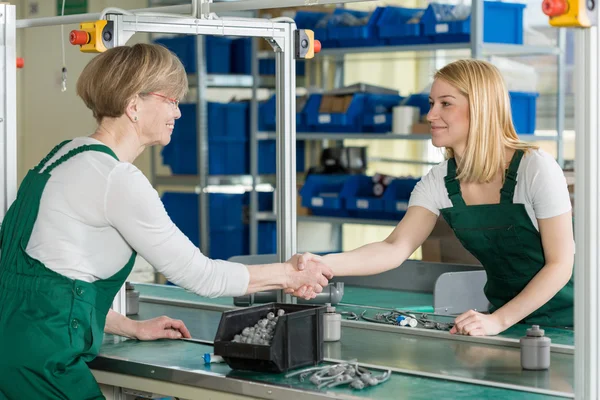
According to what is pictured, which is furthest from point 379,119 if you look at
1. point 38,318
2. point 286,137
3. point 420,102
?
point 38,318

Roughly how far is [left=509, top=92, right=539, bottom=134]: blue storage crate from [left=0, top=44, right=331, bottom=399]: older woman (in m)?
3.87

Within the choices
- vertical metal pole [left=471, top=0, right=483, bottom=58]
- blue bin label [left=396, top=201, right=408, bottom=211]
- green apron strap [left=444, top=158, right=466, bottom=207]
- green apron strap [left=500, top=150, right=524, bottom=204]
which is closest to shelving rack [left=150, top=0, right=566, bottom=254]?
blue bin label [left=396, top=201, right=408, bottom=211]

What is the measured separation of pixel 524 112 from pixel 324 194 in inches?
59.6

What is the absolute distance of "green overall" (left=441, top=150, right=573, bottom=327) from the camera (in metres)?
2.73

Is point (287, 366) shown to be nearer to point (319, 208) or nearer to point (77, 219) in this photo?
point (77, 219)

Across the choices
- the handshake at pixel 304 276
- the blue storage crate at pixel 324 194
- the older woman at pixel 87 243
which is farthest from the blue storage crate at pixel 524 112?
the older woman at pixel 87 243

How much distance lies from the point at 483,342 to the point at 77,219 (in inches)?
45.4

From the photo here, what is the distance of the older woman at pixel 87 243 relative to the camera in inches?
86.8

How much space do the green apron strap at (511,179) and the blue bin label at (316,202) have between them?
384 cm

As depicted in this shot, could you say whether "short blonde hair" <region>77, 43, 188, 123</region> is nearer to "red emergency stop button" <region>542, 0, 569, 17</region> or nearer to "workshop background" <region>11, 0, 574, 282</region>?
"red emergency stop button" <region>542, 0, 569, 17</region>

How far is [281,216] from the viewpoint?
306 centimetres

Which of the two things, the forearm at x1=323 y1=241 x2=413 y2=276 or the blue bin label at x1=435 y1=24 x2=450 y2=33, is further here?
the blue bin label at x1=435 y1=24 x2=450 y2=33

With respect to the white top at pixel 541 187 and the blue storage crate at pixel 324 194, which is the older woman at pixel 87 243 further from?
the blue storage crate at pixel 324 194

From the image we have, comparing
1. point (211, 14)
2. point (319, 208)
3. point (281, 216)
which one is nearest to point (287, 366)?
point (281, 216)
